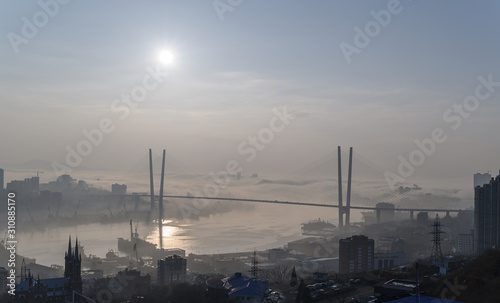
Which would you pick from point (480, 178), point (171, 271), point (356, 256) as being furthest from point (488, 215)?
point (480, 178)

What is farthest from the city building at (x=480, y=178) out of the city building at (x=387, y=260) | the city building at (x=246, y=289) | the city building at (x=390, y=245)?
the city building at (x=246, y=289)

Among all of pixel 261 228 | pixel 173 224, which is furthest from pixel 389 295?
pixel 173 224

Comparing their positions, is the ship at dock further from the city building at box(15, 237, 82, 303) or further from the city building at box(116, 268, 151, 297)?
the city building at box(15, 237, 82, 303)

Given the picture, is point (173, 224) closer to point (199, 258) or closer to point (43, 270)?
point (199, 258)

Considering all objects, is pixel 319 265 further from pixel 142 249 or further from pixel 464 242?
pixel 142 249

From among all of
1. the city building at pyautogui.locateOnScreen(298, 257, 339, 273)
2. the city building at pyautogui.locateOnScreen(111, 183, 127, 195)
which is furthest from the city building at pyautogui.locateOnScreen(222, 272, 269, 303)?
the city building at pyautogui.locateOnScreen(111, 183, 127, 195)

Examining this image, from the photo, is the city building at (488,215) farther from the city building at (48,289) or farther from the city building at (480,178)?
the city building at (480,178)

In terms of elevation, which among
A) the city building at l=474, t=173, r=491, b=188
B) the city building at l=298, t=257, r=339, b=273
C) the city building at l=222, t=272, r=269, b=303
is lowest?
the city building at l=298, t=257, r=339, b=273
